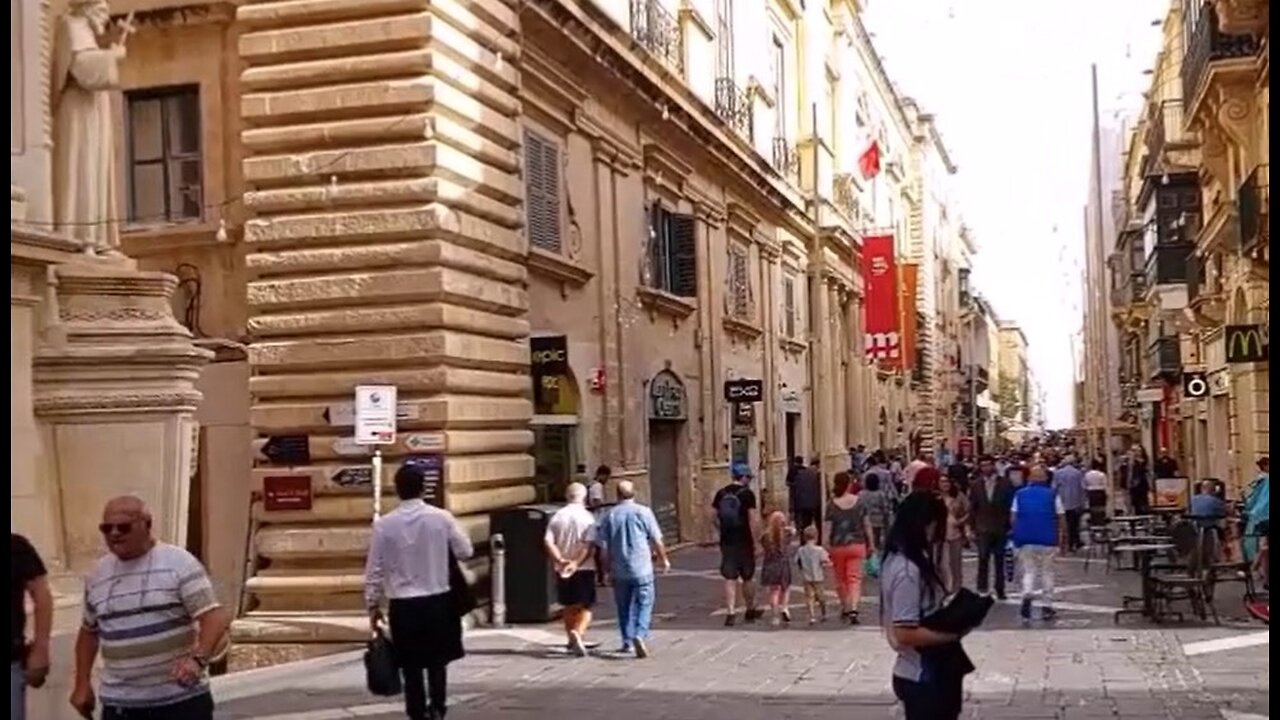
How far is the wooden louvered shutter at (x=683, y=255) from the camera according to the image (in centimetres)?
2980

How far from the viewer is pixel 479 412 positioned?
19109 millimetres

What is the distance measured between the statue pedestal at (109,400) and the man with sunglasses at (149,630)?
5.70 meters

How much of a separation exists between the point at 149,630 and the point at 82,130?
730 cm

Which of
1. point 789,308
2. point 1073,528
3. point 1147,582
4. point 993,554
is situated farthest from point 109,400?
point 789,308

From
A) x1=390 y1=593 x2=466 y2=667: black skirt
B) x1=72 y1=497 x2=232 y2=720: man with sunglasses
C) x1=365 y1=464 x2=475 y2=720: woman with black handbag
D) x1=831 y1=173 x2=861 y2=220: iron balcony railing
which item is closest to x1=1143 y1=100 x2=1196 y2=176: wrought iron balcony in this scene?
x1=831 y1=173 x2=861 y2=220: iron balcony railing

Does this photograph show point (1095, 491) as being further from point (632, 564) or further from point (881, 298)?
point (632, 564)

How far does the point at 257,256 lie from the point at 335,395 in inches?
66.6

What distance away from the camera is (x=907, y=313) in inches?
2191

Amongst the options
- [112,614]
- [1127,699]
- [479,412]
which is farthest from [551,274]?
[112,614]

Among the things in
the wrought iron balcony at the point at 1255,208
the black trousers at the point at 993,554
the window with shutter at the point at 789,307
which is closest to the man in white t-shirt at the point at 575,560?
the black trousers at the point at 993,554

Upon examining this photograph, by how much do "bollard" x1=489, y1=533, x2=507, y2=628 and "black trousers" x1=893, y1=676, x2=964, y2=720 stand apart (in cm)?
1139

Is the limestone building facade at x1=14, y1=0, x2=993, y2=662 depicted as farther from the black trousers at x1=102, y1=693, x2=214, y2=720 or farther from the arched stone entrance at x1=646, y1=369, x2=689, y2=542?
the black trousers at x1=102, y1=693, x2=214, y2=720

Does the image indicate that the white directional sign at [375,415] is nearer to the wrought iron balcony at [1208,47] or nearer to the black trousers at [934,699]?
the black trousers at [934,699]

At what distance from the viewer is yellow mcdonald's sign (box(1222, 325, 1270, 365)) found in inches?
960
